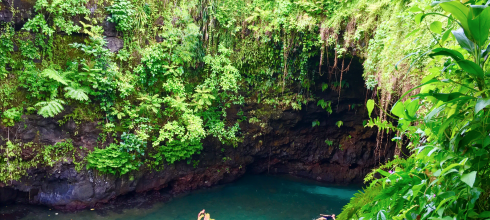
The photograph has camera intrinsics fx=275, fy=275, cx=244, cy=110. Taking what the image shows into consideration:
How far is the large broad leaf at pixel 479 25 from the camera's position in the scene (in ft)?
2.09

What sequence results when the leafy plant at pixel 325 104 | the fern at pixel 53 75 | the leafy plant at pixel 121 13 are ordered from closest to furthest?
1. the fern at pixel 53 75
2. the leafy plant at pixel 121 13
3. the leafy plant at pixel 325 104

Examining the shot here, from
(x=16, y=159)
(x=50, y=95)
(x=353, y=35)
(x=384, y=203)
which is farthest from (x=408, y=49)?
(x=16, y=159)

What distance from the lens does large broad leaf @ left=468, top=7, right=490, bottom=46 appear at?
0.64 m

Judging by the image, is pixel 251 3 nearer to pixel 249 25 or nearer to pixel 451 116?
pixel 249 25

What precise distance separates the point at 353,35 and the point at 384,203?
4599 millimetres

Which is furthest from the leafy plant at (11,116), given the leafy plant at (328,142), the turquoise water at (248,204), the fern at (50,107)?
the leafy plant at (328,142)

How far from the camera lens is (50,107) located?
505 centimetres

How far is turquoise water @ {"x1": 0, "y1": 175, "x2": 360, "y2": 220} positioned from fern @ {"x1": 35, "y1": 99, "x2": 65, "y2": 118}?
2.02 m

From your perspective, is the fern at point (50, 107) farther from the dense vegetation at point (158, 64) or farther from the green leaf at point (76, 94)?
the green leaf at point (76, 94)

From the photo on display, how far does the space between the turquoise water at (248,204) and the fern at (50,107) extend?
6.62ft

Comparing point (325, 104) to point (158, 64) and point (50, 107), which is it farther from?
point (50, 107)

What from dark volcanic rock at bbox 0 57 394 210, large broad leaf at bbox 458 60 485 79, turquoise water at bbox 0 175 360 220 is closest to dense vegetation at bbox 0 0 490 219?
dark volcanic rock at bbox 0 57 394 210

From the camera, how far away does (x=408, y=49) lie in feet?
10.3

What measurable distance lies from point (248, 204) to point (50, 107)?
14.8ft
